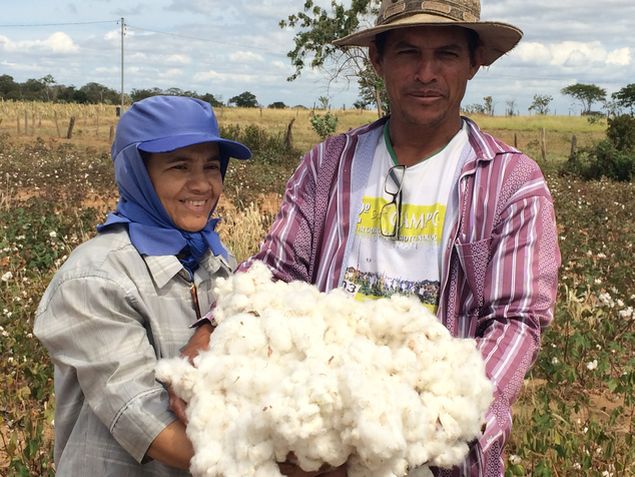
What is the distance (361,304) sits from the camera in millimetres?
1462

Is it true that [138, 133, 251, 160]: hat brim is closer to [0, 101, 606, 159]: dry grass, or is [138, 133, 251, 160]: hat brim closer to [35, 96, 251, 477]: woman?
[35, 96, 251, 477]: woman

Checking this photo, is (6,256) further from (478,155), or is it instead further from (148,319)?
(478,155)

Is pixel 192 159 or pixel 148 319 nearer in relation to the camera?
pixel 148 319

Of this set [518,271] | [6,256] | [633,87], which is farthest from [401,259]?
[633,87]

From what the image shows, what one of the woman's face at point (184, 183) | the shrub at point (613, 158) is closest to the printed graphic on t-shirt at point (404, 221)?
the woman's face at point (184, 183)

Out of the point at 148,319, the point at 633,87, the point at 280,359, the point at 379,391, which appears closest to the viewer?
the point at 379,391

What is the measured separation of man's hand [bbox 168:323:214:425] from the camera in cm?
151

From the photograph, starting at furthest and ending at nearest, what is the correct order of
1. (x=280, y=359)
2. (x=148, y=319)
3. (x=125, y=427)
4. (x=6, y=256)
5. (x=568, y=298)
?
(x=6, y=256)
(x=568, y=298)
(x=148, y=319)
(x=125, y=427)
(x=280, y=359)

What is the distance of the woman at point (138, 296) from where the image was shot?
1.64 meters

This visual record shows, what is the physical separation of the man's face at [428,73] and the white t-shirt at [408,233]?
100mm

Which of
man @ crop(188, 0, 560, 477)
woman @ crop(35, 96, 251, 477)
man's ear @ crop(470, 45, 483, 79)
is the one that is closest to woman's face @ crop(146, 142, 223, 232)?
woman @ crop(35, 96, 251, 477)

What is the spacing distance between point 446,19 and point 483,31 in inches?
5.6

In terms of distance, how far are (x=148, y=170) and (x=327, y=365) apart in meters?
0.98

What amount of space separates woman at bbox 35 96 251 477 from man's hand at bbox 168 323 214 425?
0.09 m
